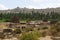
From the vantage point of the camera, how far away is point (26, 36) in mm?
31297

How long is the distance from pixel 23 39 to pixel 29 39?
827 millimetres

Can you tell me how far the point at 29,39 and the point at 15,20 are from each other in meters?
71.0

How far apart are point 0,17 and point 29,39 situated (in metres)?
97.0

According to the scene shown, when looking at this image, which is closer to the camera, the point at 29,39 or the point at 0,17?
the point at 29,39

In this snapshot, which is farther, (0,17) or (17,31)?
(0,17)

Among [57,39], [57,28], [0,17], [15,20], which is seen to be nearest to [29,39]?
[57,39]

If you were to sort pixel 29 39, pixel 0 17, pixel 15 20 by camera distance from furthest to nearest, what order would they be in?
1. pixel 0 17
2. pixel 15 20
3. pixel 29 39

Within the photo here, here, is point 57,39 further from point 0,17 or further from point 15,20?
point 0,17

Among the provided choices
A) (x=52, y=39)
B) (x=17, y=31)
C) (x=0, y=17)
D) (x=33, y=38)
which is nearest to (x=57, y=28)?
(x=17, y=31)

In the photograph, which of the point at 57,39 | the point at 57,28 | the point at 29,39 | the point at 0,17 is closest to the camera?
the point at 29,39

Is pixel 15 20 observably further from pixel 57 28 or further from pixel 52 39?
pixel 52 39

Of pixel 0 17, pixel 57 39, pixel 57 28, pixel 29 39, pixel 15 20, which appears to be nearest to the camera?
pixel 29 39

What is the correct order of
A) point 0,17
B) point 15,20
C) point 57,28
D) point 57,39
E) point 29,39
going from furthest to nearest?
point 0,17 → point 15,20 → point 57,28 → point 57,39 → point 29,39

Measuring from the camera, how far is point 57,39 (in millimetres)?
34938
